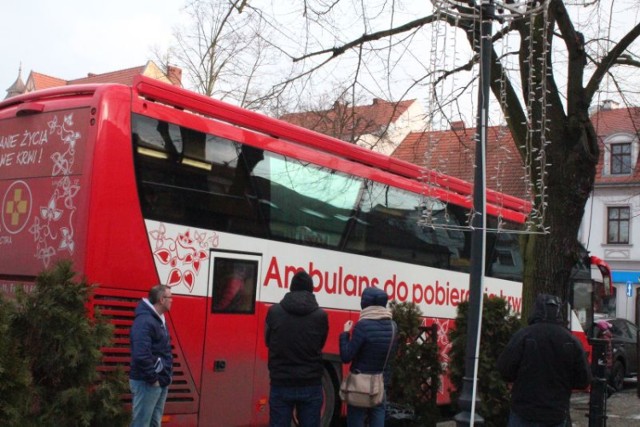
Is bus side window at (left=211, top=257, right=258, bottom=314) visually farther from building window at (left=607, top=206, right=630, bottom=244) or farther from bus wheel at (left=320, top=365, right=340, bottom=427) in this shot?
building window at (left=607, top=206, right=630, bottom=244)

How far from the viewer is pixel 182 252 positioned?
820cm

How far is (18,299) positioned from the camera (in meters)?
6.20

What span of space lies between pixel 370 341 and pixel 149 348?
6.61 ft

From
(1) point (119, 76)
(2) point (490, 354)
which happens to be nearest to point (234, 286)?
(2) point (490, 354)

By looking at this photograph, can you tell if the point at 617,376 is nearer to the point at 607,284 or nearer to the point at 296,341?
the point at 607,284

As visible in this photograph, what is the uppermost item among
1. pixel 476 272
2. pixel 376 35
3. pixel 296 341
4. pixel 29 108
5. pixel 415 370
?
pixel 376 35

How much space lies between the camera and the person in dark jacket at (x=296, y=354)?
22.2 feet

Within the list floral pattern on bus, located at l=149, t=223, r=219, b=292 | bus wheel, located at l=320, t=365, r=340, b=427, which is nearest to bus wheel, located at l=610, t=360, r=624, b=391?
bus wheel, located at l=320, t=365, r=340, b=427

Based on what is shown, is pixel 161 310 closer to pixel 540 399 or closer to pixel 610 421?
pixel 540 399

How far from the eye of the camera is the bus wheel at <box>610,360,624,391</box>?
1834cm

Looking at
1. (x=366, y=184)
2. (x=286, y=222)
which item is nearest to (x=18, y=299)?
(x=286, y=222)

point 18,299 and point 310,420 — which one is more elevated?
point 18,299

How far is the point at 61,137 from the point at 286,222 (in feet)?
9.43

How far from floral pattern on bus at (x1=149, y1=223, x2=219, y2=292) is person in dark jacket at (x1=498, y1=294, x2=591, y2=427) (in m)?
3.60
